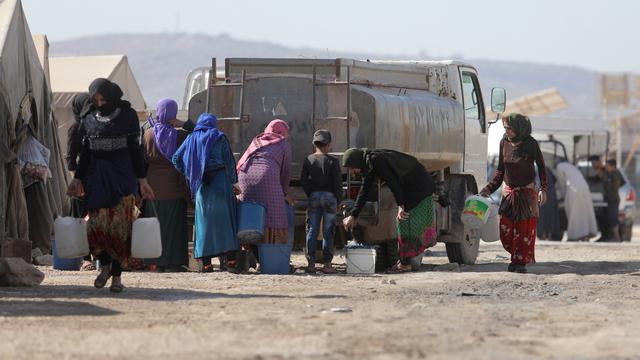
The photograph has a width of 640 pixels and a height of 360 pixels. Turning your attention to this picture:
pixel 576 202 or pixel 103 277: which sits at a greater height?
pixel 576 202

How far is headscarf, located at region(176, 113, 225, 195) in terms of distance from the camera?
14023mm

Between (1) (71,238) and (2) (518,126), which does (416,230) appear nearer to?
(2) (518,126)

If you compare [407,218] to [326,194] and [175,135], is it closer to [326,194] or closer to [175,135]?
[326,194]

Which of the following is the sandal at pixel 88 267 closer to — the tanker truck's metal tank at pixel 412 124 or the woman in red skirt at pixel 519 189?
the tanker truck's metal tank at pixel 412 124

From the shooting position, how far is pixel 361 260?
14.8 meters

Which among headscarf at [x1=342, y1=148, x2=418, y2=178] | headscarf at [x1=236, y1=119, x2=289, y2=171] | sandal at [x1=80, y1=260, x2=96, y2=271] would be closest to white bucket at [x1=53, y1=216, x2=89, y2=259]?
headscarf at [x1=236, y1=119, x2=289, y2=171]

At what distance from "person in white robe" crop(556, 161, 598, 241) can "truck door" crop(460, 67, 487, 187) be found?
8945mm

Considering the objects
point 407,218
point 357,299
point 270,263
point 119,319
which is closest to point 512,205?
point 407,218

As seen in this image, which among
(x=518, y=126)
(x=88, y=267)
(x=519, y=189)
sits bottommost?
(x=88, y=267)

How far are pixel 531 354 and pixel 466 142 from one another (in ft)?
31.7

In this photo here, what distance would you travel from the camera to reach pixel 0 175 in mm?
13930

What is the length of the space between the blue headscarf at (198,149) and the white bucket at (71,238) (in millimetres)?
2669

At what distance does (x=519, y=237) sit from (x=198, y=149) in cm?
332

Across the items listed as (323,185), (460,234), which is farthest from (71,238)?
(460,234)
